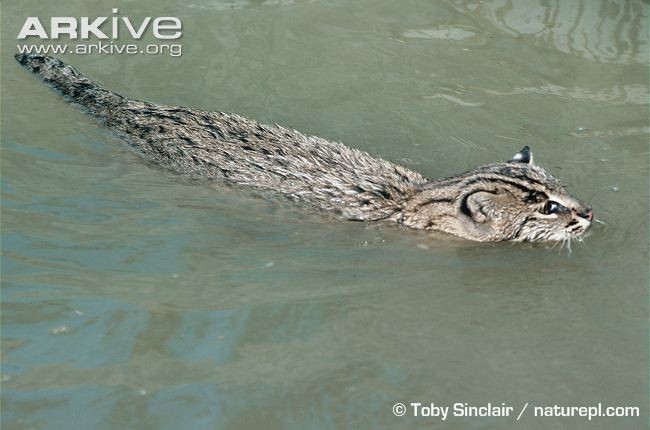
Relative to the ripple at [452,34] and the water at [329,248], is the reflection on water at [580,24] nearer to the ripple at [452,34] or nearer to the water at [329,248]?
the water at [329,248]

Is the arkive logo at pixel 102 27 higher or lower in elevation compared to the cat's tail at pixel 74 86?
higher

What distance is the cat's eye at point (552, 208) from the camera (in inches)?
307

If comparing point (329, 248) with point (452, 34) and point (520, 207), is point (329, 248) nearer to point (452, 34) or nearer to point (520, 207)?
point (520, 207)

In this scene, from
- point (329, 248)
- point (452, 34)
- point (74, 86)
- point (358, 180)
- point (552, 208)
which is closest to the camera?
point (329, 248)

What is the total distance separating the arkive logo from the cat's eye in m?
5.86

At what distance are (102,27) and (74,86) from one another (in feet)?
7.59

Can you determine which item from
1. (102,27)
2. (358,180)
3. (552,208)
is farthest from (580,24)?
(102,27)

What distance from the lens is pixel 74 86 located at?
9672mm

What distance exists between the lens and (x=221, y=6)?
39.8 feet

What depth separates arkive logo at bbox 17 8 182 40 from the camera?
37.8ft

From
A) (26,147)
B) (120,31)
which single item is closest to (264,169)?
(26,147)

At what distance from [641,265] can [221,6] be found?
708 cm

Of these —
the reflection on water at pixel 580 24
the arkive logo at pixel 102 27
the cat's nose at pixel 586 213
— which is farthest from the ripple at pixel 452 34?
the cat's nose at pixel 586 213

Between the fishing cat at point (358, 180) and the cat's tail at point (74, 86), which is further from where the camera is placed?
the cat's tail at point (74, 86)
